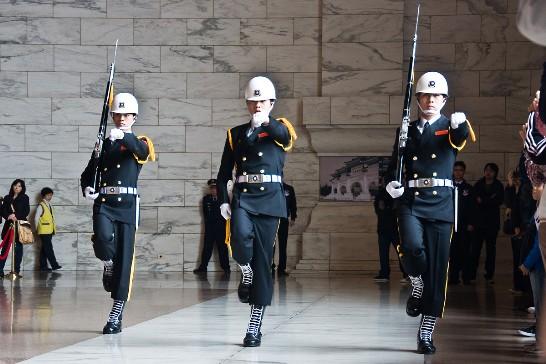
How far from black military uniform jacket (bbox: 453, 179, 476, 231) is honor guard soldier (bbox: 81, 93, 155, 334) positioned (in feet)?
25.9

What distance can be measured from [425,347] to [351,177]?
1099 cm

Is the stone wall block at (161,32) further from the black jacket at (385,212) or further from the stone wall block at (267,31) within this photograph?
the black jacket at (385,212)

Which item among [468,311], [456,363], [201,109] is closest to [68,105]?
[201,109]

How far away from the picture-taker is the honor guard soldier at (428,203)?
6.64m

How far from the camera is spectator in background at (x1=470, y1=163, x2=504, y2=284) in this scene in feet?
50.7

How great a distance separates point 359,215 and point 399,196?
1049 cm

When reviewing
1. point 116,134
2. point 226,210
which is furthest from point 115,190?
point 226,210

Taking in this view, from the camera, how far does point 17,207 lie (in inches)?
653

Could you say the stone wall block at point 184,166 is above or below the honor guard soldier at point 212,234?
above

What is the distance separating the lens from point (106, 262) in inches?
314

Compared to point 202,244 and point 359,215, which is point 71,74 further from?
point 359,215

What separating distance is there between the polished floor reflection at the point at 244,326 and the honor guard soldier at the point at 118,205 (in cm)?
37

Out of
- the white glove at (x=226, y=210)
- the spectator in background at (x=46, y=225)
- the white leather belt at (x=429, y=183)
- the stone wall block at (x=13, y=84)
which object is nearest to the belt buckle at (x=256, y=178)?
the white glove at (x=226, y=210)

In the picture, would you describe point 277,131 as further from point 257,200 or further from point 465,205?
point 465,205
